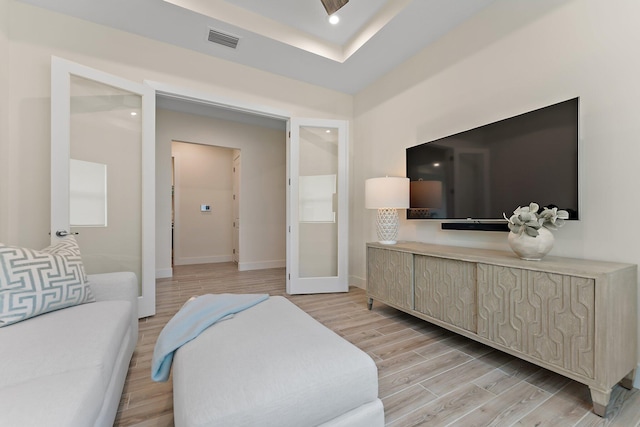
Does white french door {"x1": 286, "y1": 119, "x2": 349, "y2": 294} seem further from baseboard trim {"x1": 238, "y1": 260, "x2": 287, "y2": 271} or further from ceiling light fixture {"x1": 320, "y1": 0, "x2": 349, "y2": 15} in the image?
baseboard trim {"x1": 238, "y1": 260, "x2": 287, "y2": 271}

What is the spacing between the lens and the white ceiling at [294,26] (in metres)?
2.27

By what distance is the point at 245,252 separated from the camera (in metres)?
4.93

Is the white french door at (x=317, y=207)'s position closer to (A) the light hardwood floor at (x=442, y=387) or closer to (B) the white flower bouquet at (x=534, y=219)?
(A) the light hardwood floor at (x=442, y=387)

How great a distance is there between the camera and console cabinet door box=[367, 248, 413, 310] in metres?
2.36

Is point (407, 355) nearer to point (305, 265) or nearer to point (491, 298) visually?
point (491, 298)

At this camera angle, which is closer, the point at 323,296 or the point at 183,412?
the point at 183,412

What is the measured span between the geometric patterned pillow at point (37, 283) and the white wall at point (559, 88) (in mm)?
2766

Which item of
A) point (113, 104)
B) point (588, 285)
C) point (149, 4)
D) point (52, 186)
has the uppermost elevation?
point (149, 4)

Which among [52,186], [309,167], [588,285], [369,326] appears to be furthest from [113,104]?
[588,285]

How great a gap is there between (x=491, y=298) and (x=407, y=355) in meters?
0.69

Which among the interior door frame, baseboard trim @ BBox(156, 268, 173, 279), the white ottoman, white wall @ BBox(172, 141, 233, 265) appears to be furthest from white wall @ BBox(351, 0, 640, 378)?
white wall @ BBox(172, 141, 233, 265)

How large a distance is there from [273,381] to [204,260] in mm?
5329

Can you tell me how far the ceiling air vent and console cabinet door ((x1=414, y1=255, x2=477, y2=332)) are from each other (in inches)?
110

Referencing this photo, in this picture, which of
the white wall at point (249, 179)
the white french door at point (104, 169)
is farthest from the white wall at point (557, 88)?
the white wall at point (249, 179)
